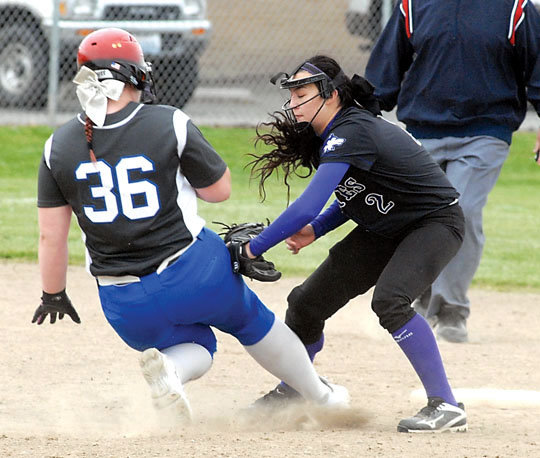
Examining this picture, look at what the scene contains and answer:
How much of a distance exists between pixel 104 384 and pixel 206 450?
4.91 ft

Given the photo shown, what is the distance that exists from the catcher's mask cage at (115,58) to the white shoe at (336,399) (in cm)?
153

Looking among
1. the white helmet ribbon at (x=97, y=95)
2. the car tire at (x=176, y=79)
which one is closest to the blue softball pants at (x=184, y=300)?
the white helmet ribbon at (x=97, y=95)

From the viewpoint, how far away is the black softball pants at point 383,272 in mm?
4445

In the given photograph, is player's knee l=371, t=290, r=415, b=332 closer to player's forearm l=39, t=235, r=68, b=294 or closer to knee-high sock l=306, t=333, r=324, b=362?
knee-high sock l=306, t=333, r=324, b=362

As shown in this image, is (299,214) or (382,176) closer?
(299,214)

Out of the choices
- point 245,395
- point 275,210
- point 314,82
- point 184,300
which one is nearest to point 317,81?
point 314,82

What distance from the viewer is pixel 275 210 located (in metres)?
9.91

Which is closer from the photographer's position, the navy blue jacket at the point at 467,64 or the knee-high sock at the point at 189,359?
the knee-high sock at the point at 189,359

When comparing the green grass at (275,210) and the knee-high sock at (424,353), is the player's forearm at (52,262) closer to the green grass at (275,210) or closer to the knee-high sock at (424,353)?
the knee-high sock at (424,353)

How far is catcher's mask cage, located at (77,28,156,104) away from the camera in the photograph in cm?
407

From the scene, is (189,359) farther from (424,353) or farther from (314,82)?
(314,82)

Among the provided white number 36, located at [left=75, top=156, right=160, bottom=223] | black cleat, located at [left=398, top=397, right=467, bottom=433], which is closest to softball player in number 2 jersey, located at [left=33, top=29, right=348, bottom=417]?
white number 36, located at [left=75, top=156, right=160, bottom=223]

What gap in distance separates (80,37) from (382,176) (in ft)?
26.3

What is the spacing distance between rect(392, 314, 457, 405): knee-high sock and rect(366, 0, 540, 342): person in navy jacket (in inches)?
71.3
